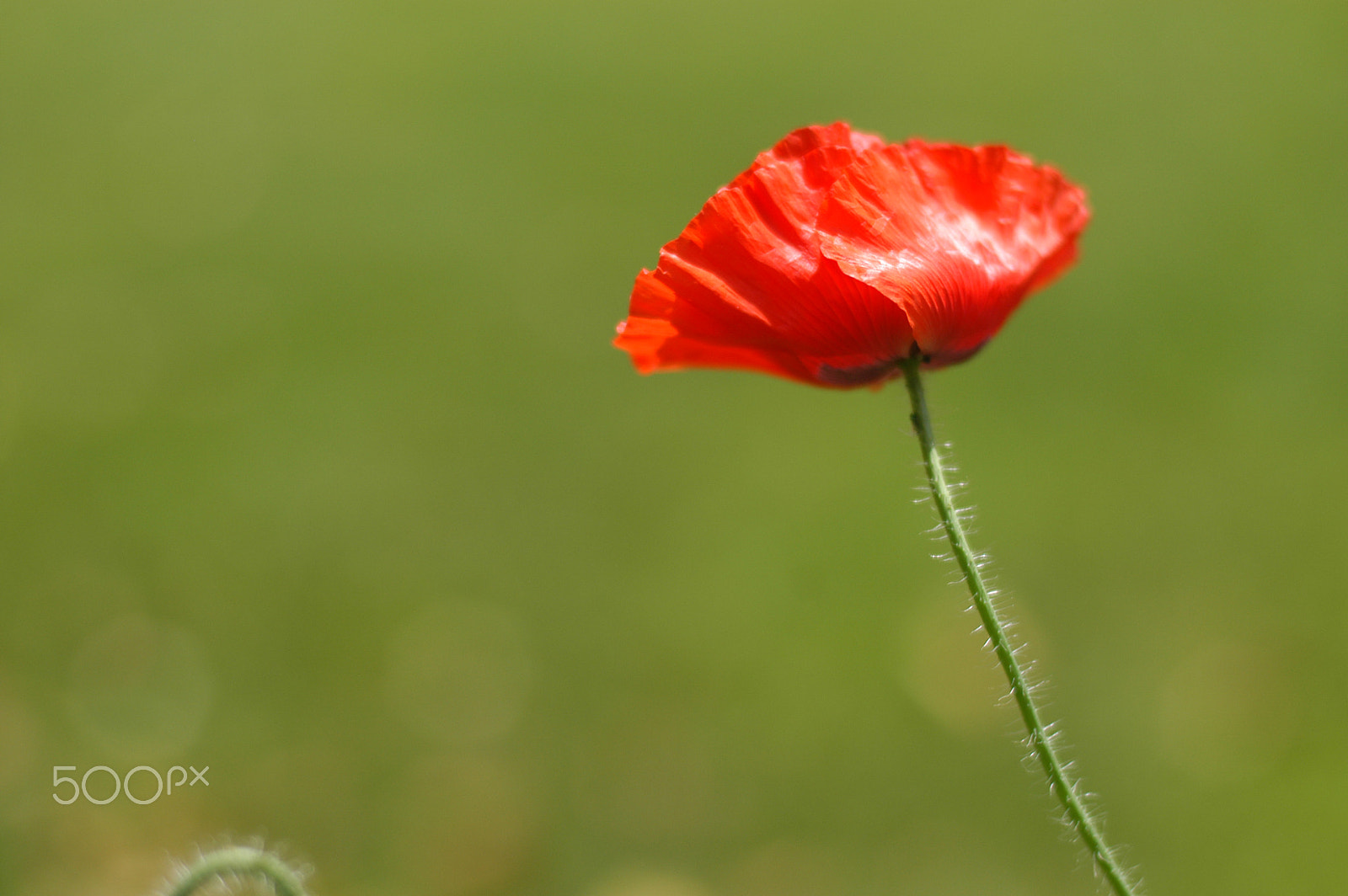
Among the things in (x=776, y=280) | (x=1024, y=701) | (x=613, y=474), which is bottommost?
(x=613, y=474)

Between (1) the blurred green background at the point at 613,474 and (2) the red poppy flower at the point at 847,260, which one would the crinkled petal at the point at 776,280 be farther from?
(1) the blurred green background at the point at 613,474

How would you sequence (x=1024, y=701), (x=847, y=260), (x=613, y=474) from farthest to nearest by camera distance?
(x=613, y=474) → (x=847, y=260) → (x=1024, y=701)

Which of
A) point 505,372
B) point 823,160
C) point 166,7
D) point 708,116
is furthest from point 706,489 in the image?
point 166,7

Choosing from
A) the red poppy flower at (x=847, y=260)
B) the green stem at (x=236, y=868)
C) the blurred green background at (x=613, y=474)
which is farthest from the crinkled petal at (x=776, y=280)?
the blurred green background at (x=613, y=474)

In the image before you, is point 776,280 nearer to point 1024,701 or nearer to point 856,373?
point 856,373

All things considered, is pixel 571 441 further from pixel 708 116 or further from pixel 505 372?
pixel 708 116

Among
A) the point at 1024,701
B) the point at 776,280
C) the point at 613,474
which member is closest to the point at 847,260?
the point at 776,280
